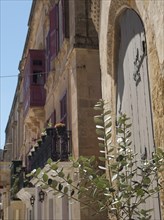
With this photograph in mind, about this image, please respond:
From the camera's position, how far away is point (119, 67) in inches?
231

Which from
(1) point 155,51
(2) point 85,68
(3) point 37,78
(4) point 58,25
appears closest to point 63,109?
(2) point 85,68

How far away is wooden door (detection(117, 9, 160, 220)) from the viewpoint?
4.51m

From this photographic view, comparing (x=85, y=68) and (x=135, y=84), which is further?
(x=85, y=68)

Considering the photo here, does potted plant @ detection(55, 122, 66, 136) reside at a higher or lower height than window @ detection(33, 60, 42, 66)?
lower

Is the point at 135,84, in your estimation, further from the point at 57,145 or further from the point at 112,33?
the point at 57,145

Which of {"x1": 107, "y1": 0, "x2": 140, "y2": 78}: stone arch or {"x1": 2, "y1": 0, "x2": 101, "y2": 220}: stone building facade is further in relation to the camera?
{"x1": 2, "y1": 0, "x2": 101, "y2": 220}: stone building facade

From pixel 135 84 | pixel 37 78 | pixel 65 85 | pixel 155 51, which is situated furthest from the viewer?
pixel 37 78

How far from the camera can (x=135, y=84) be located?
5.08 meters

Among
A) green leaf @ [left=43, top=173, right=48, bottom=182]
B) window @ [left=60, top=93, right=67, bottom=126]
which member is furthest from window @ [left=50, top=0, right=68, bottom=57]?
green leaf @ [left=43, top=173, right=48, bottom=182]

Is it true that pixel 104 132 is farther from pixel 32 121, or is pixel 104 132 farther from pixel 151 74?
pixel 32 121

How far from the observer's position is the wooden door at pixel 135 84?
451 centimetres

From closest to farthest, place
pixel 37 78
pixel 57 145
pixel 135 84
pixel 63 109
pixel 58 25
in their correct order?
pixel 135 84
pixel 57 145
pixel 63 109
pixel 58 25
pixel 37 78

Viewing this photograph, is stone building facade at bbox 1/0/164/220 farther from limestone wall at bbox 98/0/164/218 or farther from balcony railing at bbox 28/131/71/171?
balcony railing at bbox 28/131/71/171

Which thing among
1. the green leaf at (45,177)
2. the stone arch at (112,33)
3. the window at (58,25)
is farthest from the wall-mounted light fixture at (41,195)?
the green leaf at (45,177)
